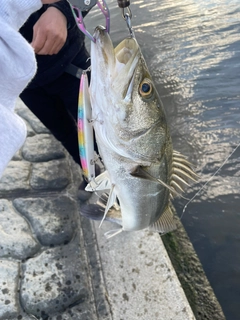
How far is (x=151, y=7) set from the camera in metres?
7.48

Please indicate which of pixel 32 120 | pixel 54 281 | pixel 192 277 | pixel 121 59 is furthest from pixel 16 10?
pixel 32 120

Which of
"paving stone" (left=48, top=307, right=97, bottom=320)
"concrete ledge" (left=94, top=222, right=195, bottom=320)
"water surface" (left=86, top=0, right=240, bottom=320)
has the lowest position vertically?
"water surface" (left=86, top=0, right=240, bottom=320)

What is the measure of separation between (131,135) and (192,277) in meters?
1.61

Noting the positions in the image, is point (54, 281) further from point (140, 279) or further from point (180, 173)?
point (180, 173)

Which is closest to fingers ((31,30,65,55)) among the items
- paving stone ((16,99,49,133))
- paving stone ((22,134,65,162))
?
paving stone ((22,134,65,162))

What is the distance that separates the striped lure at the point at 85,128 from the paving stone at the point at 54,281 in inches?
40.4

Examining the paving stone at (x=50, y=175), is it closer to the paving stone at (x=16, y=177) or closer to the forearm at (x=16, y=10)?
the paving stone at (x=16, y=177)

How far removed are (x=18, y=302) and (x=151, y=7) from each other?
6.75 meters

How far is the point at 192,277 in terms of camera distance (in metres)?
2.67

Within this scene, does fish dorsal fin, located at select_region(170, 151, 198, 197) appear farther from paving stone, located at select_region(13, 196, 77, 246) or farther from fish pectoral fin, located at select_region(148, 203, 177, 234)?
paving stone, located at select_region(13, 196, 77, 246)

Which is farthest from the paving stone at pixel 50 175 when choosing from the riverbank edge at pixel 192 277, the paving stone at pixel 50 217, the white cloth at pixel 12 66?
the white cloth at pixel 12 66

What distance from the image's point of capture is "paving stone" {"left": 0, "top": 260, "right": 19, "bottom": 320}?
2.18m

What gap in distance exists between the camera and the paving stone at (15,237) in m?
2.53

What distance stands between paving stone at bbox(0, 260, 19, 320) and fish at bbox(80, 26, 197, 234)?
915 mm
